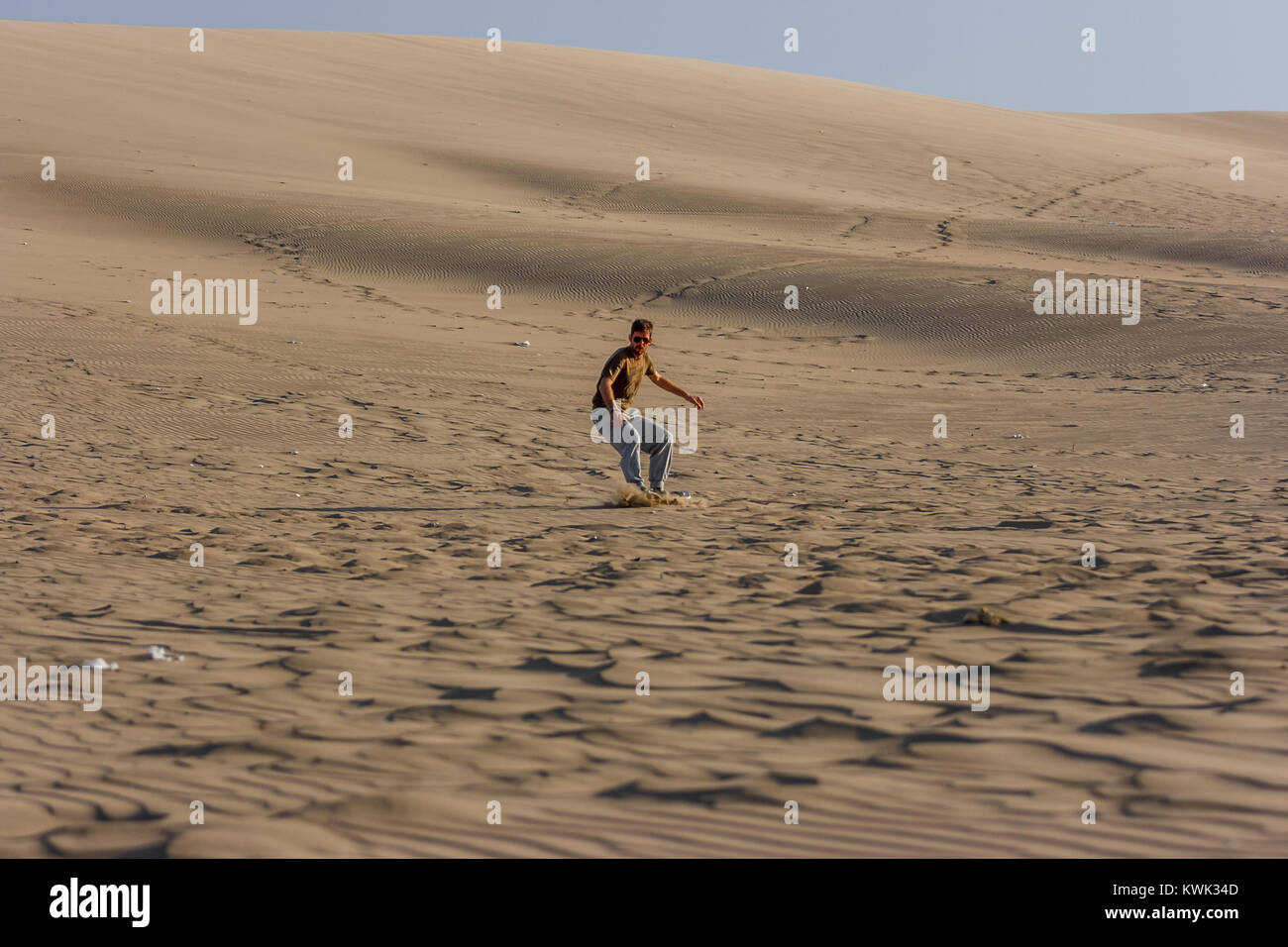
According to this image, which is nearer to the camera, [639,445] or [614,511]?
[614,511]

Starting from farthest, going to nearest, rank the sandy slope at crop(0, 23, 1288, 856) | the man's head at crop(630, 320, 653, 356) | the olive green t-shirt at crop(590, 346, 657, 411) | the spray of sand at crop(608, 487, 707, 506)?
the spray of sand at crop(608, 487, 707, 506) → the olive green t-shirt at crop(590, 346, 657, 411) → the man's head at crop(630, 320, 653, 356) → the sandy slope at crop(0, 23, 1288, 856)

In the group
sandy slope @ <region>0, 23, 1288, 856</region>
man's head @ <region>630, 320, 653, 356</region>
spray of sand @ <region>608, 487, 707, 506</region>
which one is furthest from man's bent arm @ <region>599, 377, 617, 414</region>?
sandy slope @ <region>0, 23, 1288, 856</region>

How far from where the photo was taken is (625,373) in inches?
328

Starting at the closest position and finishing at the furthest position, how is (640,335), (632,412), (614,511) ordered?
(640,335) → (614,511) → (632,412)

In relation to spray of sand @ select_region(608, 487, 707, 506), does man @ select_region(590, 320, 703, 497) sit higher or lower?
higher

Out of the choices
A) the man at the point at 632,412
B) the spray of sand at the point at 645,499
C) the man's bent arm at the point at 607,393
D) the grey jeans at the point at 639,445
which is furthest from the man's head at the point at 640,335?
the spray of sand at the point at 645,499

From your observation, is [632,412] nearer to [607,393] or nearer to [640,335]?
[607,393]

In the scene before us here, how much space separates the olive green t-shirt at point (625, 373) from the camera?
27.1ft

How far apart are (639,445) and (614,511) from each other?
19.7 inches

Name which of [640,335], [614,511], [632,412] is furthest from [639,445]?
[640,335]

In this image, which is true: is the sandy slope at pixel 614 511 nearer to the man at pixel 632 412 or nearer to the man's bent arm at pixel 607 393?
the man at pixel 632 412

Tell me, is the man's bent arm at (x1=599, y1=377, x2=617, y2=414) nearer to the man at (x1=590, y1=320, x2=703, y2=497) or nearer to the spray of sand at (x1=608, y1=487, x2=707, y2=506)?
the man at (x1=590, y1=320, x2=703, y2=497)

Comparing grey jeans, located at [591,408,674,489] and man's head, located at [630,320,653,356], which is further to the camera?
grey jeans, located at [591,408,674,489]

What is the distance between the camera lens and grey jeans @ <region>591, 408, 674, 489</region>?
8312 mm
